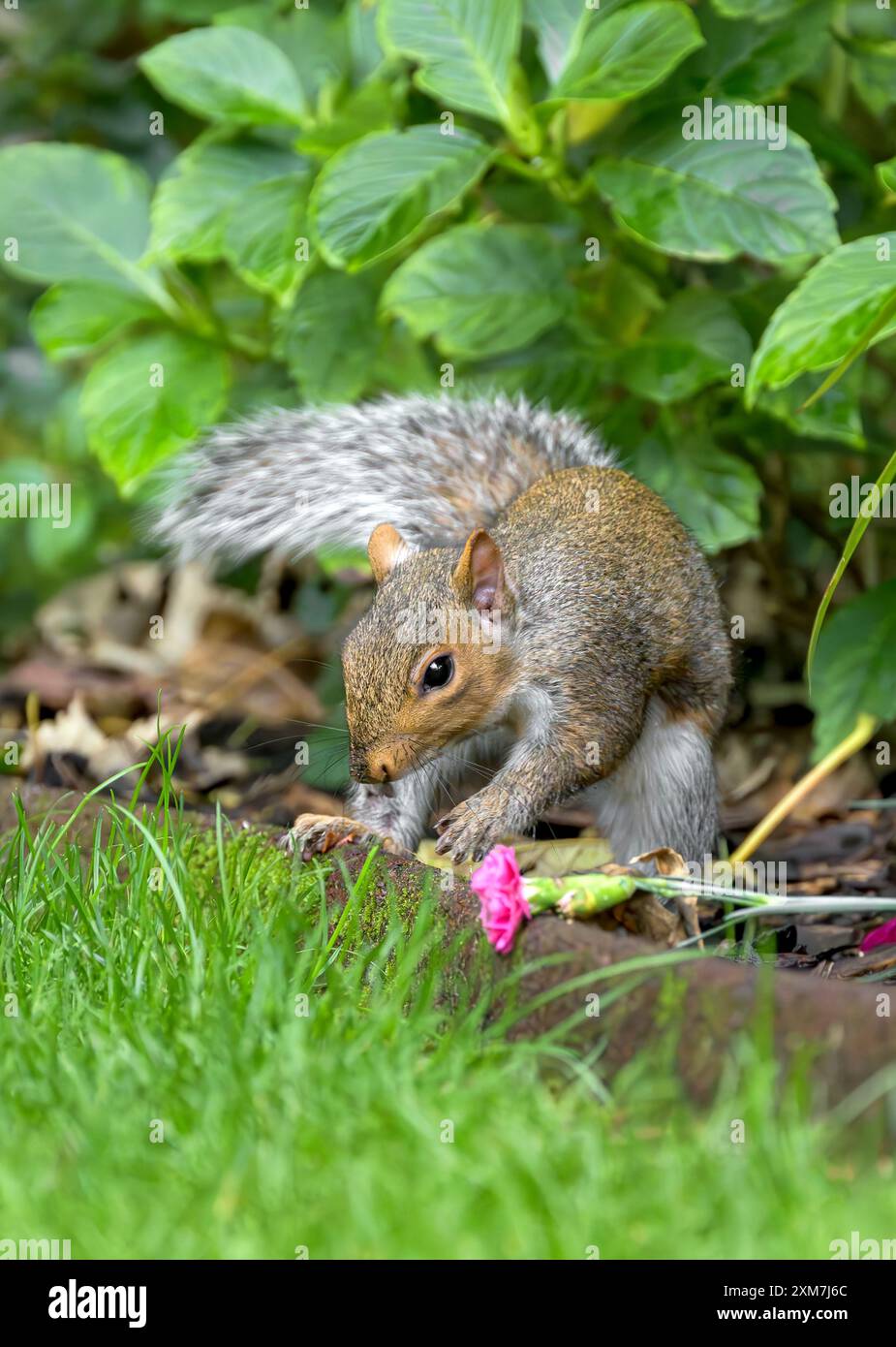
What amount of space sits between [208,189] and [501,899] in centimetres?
165

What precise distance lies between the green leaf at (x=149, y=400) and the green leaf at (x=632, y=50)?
869 millimetres

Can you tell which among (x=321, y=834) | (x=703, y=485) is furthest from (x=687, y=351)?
(x=321, y=834)

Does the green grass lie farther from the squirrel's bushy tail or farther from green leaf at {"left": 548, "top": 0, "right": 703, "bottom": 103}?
green leaf at {"left": 548, "top": 0, "right": 703, "bottom": 103}

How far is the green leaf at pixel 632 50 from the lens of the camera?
8.52 ft

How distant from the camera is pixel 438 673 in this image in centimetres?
237

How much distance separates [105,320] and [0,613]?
5.56ft

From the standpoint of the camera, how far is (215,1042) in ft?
5.72

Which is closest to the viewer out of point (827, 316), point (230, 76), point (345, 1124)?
point (345, 1124)

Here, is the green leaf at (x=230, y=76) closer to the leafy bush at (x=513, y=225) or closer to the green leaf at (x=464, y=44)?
the leafy bush at (x=513, y=225)

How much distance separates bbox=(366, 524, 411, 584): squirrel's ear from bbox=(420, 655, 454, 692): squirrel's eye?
22 centimetres

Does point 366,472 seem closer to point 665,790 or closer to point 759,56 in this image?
point 665,790

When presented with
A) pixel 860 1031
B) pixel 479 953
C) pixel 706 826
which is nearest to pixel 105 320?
pixel 706 826

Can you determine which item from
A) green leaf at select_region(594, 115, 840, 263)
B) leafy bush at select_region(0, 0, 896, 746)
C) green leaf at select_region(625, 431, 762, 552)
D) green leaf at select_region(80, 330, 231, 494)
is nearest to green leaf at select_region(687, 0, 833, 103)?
leafy bush at select_region(0, 0, 896, 746)

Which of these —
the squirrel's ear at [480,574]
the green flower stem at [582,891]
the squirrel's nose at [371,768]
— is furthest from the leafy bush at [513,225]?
the green flower stem at [582,891]
